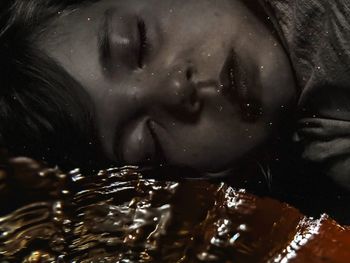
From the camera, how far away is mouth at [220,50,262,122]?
69cm

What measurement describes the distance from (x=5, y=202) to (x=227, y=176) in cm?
36

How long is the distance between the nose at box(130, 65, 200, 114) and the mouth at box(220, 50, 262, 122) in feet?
0.13

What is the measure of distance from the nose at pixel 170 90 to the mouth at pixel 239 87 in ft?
0.13

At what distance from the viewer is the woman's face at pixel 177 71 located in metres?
0.68

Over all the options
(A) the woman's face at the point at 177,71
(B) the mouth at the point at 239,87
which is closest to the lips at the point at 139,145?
(A) the woman's face at the point at 177,71

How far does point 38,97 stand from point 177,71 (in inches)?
7.9

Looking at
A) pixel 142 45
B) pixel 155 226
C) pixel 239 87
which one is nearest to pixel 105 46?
pixel 142 45

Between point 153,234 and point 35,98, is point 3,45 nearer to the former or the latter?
point 35,98

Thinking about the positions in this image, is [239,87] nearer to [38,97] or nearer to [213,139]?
[213,139]

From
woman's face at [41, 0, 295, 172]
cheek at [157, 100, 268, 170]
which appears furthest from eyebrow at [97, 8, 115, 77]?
cheek at [157, 100, 268, 170]

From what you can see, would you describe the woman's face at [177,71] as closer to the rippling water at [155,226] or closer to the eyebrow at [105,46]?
the eyebrow at [105,46]

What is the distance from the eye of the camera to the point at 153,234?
2.81ft

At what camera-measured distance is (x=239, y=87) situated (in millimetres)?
696

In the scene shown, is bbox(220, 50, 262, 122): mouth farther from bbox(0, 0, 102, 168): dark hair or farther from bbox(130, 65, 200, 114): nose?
bbox(0, 0, 102, 168): dark hair
